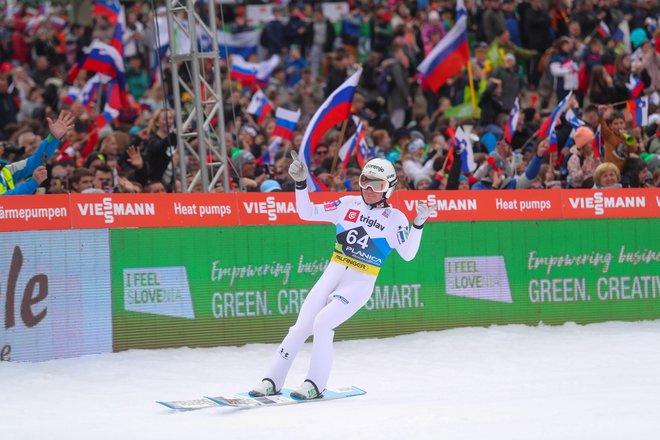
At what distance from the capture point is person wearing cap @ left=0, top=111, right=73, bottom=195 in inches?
529

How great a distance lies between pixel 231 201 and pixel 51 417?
15.9ft

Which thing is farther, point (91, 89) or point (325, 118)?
point (91, 89)

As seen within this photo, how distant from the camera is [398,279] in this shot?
50.2 feet

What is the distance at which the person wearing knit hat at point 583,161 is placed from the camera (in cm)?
1664

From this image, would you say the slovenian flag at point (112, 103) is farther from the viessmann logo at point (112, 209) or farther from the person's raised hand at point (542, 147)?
the person's raised hand at point (542, 147)

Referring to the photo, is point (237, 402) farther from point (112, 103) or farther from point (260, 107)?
point (260, 107)

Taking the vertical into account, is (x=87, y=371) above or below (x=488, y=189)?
below

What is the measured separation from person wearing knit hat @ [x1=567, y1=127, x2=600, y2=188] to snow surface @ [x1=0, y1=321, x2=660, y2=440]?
86.1 inches

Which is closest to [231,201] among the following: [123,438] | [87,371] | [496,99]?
[87,371]

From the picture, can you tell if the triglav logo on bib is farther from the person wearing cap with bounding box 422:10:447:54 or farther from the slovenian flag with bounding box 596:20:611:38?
the slovenian flag with bounding box 596:20:611:38

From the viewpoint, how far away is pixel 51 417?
10266 mm

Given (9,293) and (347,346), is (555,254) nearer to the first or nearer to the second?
(347,346)

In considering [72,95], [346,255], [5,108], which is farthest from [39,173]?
[5,108]

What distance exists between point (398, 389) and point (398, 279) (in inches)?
136
